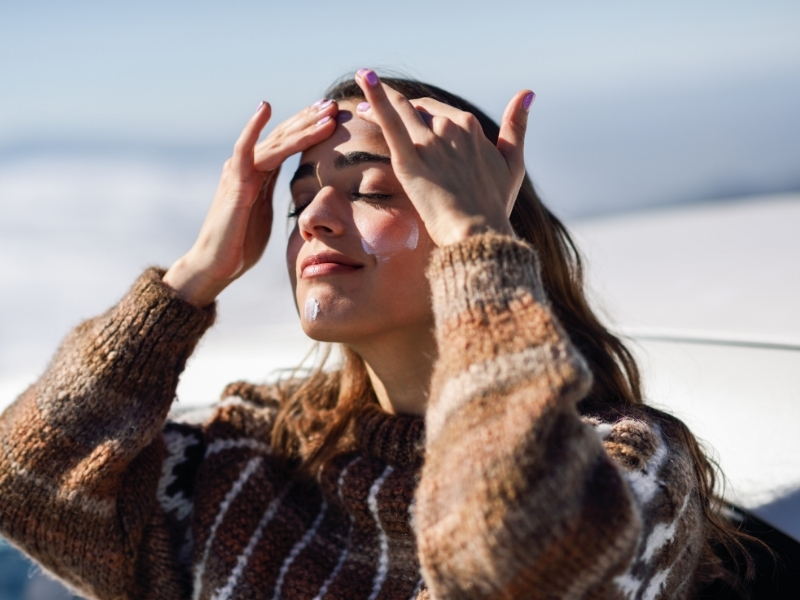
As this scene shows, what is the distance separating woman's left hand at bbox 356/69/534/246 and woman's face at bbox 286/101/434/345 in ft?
0.51

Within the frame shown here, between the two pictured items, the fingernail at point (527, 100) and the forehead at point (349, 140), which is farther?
the forehead at point (349, 140)

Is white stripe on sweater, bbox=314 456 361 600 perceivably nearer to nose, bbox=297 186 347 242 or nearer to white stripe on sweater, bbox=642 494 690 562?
nose, bbox=297 186 347 242

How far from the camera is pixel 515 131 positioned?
1672 millimetres

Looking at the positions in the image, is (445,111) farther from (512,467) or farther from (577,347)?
(512,467)

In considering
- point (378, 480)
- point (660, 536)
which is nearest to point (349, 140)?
point (378, 480)

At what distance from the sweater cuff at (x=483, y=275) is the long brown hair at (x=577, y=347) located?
0.51m

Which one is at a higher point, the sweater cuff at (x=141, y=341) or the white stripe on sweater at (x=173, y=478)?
the sweater cuff at (x=141, y=341)

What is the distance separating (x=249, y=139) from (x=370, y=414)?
2.16 ft

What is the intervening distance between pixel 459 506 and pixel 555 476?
14 centimetres

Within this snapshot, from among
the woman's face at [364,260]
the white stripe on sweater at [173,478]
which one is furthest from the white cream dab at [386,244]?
the white stripe on sweater at [173,478]

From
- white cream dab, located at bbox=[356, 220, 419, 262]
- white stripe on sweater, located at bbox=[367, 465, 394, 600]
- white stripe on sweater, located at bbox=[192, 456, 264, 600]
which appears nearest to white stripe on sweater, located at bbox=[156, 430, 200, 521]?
white stripe on sweater, located at bbox=[192, 456, 264, 600]

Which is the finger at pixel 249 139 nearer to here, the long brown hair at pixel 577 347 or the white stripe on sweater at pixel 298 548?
the long brown hair at pixel 577 347

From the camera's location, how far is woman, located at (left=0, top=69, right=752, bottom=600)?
1234 millimetres

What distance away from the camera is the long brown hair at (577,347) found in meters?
1.83
